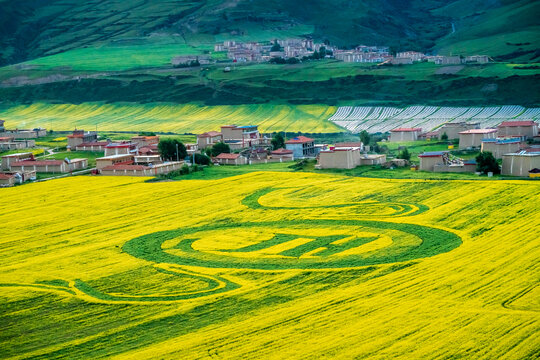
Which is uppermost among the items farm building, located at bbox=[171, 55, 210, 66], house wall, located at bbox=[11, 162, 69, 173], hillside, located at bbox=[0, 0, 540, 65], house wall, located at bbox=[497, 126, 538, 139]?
hillside, located at bbox=[0, 0, 540, 65]

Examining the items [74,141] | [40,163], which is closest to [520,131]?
[40,163]

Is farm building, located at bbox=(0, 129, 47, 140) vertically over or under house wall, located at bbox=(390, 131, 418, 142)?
over

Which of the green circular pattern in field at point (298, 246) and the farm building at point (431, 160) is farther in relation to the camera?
the farm building at point (431, 160)

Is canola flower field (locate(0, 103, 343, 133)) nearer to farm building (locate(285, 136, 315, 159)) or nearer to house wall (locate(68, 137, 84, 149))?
farm building (locate(285, 136, 315, 159))

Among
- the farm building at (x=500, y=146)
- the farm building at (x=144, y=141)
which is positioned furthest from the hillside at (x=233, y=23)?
the farm building at (x=500, y=146)

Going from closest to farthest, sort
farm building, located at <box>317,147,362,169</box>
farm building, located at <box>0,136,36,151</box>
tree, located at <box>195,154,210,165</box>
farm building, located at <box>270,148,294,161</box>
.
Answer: farm building, located at <box>317,147,362,169</box>, tree, located at <box>195,154,210,165</box>, farm building, located at <box>270,148,294,161</box>, farm building, located at <box>0,136,36,151</box>

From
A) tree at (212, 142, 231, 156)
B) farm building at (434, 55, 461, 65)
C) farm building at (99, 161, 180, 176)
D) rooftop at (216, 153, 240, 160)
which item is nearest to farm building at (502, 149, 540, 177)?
rooftop at (216, 153, 240, 160)

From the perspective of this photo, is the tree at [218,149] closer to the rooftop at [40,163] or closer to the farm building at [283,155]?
the farm building at [283,155]

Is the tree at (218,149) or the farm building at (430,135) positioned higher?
the farm building at (430,135)
